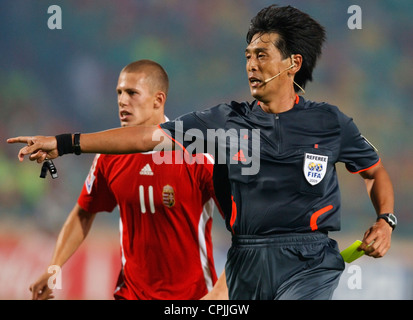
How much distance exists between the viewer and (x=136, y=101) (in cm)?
514

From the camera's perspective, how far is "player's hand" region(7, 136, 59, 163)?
10.1 feet

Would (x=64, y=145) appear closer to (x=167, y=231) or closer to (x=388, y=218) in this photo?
(x=167, y=231)

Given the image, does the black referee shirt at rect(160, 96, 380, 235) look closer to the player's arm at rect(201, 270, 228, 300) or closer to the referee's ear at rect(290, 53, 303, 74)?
the referee's ear at rect(290, 53, 303, 74)

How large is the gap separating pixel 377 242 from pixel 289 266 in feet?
1.58

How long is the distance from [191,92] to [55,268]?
4.97 metres

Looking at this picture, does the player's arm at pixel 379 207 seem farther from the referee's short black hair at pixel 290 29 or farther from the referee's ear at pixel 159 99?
the referee's ear at pixel 159 99

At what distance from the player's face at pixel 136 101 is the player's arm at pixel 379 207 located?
6.38 feet

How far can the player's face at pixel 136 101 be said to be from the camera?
199 inches

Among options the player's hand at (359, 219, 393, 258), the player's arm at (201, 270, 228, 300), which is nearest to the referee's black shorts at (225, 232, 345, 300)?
the player's hand at (359, 219, 393, 258)

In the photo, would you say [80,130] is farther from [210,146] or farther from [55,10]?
[210,146]

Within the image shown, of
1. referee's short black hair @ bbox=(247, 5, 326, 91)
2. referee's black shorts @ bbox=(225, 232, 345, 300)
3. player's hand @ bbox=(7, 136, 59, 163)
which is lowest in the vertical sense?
referee's black shorts @ bbox=(225, 232, 345, 300)

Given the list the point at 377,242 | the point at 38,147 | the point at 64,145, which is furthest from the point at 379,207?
the point at 38,147

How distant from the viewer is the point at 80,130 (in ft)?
29.4

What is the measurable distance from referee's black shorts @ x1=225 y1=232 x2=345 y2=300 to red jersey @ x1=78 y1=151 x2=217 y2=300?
1197mm
